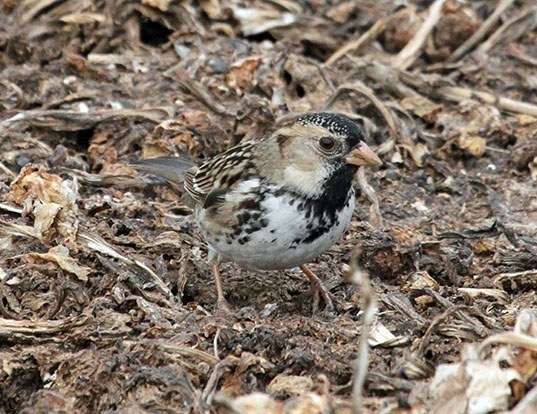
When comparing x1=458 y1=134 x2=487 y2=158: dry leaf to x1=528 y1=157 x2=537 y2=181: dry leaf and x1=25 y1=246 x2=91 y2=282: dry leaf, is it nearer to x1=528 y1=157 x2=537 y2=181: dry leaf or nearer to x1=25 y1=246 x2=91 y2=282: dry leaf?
x1=528 y1=157 x2=537 y2=181: dry leaf

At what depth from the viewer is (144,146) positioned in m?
7.08

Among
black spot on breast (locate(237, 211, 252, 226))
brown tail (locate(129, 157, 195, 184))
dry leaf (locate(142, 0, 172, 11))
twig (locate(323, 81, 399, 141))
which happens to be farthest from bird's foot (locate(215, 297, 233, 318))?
dry leaf (locate(142, 0, 172, 11))

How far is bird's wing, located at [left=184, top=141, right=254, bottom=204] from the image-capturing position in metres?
5.78

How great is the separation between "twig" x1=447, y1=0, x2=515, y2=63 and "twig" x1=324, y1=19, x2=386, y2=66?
0.54 m

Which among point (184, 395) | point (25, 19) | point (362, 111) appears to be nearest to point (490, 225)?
point (362, 111)

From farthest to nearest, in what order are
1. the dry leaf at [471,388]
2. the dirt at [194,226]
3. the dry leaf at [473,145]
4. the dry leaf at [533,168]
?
1. the dry leaf at [473,145]
2. the dry leaf at [533,168]
3. the dirt at [194,226]
4. the dry leaf at [471,388]

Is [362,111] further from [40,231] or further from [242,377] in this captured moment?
[242,377]

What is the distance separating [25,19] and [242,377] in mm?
4288

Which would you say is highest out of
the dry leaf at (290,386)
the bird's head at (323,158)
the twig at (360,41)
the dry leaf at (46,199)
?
the bird's head at (323,158)

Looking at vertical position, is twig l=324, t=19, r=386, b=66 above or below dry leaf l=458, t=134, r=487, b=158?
below

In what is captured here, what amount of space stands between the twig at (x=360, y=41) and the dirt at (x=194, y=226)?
0.19 feet

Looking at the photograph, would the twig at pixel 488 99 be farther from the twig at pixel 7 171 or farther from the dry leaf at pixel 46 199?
the twig at pixel 7 171

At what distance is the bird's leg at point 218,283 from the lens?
18.0ft

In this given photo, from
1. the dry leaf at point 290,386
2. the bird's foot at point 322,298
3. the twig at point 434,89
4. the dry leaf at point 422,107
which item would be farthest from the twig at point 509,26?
the dry leaf at point 290,386
